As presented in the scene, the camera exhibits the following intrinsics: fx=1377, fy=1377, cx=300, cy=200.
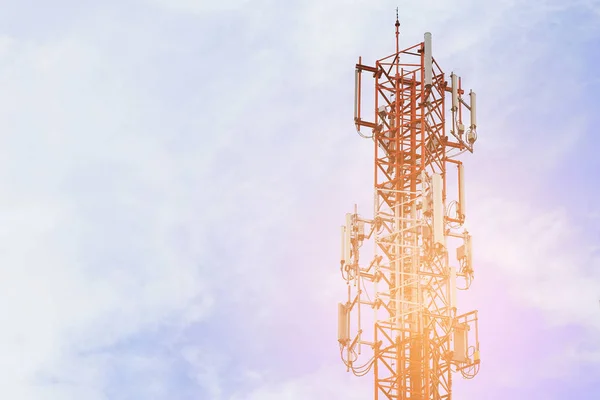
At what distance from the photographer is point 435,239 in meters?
88.1

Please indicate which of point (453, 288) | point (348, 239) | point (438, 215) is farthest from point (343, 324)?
point (438, 215)

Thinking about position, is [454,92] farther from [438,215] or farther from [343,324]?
[343,324]

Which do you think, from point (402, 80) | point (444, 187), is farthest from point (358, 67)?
point (444, 187)

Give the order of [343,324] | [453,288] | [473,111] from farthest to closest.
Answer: [473,111] < [343,324] < [453,288]

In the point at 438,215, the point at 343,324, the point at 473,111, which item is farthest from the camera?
the point at 473,111

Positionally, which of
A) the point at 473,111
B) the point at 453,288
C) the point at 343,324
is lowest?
the point at 343,324

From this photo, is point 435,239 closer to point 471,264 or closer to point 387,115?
point 471,264

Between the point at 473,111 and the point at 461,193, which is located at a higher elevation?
the point at 473,111

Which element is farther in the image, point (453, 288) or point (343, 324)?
point (343, 324)

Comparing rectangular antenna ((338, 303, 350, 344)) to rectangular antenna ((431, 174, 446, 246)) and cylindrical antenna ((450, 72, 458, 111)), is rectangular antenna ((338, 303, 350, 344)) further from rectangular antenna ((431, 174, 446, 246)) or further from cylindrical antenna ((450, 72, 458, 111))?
cylindrical antenna ((450, 72, 458, 111))

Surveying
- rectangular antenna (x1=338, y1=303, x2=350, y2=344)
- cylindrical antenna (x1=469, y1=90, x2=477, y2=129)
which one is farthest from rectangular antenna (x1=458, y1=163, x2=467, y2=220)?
rectangular antenna (x1=338, y1=303, x2=350, y2=344)

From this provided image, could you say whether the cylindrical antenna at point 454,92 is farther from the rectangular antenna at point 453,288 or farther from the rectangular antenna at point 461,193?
the rectangular antenna at point 453,288

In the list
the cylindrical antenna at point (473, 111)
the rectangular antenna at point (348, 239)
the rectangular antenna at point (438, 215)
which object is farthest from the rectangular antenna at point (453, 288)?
the cylindrical antenna at point (473, 111)

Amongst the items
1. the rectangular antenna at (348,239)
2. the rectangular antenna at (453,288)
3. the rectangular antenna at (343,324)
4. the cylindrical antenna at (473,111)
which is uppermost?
the cylindrical antenna at (473,111)
